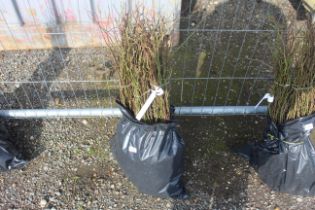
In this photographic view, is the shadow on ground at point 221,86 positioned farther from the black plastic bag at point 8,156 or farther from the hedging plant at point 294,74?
the black plastic bag at point 8,156

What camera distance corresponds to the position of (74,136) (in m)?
2.78

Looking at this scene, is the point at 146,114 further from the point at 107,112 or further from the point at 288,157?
the point at 288,157

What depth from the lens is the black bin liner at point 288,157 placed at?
2.16m

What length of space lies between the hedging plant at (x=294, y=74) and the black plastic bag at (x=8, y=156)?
6.17ft

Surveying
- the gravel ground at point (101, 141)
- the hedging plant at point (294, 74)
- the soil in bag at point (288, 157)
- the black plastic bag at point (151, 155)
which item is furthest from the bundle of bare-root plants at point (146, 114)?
the hedging plant at point (294, 74)

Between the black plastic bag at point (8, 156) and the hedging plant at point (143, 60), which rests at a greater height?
the hedging plant at point (143, 60)

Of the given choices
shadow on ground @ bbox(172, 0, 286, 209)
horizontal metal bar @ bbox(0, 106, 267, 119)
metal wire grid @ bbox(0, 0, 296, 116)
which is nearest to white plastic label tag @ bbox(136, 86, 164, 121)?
shadow on ground @ bbox(172, 0, 286, 209)

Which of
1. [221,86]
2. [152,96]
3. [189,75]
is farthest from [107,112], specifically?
[221,86]

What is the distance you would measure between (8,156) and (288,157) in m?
1.96

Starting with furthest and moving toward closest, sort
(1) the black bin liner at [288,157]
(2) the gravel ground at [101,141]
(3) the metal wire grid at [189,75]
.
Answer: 1. (3) the metal wire grid at [189,75]
2. (2) the gravel ground at [101,141]
3. (1) the black bin liner at [288,157]

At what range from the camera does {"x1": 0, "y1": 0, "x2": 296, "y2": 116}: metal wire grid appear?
9.87 feet

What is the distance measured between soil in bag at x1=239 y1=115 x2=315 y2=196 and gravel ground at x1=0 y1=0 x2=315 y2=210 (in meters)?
0.12

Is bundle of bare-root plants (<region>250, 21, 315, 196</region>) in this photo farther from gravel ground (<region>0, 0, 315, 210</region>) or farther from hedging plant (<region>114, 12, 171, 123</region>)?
hedging plant (<region>114, 12, 171, 123</region>)

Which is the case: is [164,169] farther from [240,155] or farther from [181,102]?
[181,102]
